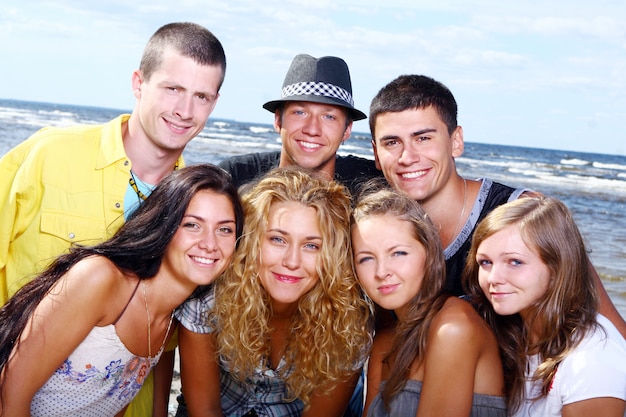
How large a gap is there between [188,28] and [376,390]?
2577mm

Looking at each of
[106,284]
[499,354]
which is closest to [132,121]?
[106,284]

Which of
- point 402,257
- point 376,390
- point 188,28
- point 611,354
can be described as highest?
point 188,28

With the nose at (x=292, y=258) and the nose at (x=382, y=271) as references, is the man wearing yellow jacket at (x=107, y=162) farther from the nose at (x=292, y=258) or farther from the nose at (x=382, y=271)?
the nose at (x=382, y=271)

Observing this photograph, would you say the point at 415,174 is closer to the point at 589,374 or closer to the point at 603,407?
the point at 589,374

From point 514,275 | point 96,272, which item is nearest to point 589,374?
Answer: point 514,275

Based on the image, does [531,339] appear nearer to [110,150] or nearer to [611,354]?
[611,354]

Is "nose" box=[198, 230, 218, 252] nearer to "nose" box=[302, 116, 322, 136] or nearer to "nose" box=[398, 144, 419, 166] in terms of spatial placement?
"nose" box=[398, 144, 419, 166]

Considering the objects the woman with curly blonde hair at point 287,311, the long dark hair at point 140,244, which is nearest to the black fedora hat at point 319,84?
the woman with curly blonde hair at point 287,311

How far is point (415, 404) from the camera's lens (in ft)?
12.3

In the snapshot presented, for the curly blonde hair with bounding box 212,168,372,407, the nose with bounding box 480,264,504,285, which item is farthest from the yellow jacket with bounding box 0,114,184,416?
the nose with bounding box 480,264,504,285

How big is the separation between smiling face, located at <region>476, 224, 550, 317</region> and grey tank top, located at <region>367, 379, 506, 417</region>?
488mm

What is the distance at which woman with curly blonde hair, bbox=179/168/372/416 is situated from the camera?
153 inches

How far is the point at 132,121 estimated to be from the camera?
4.48 meters

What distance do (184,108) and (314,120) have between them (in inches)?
46.2
